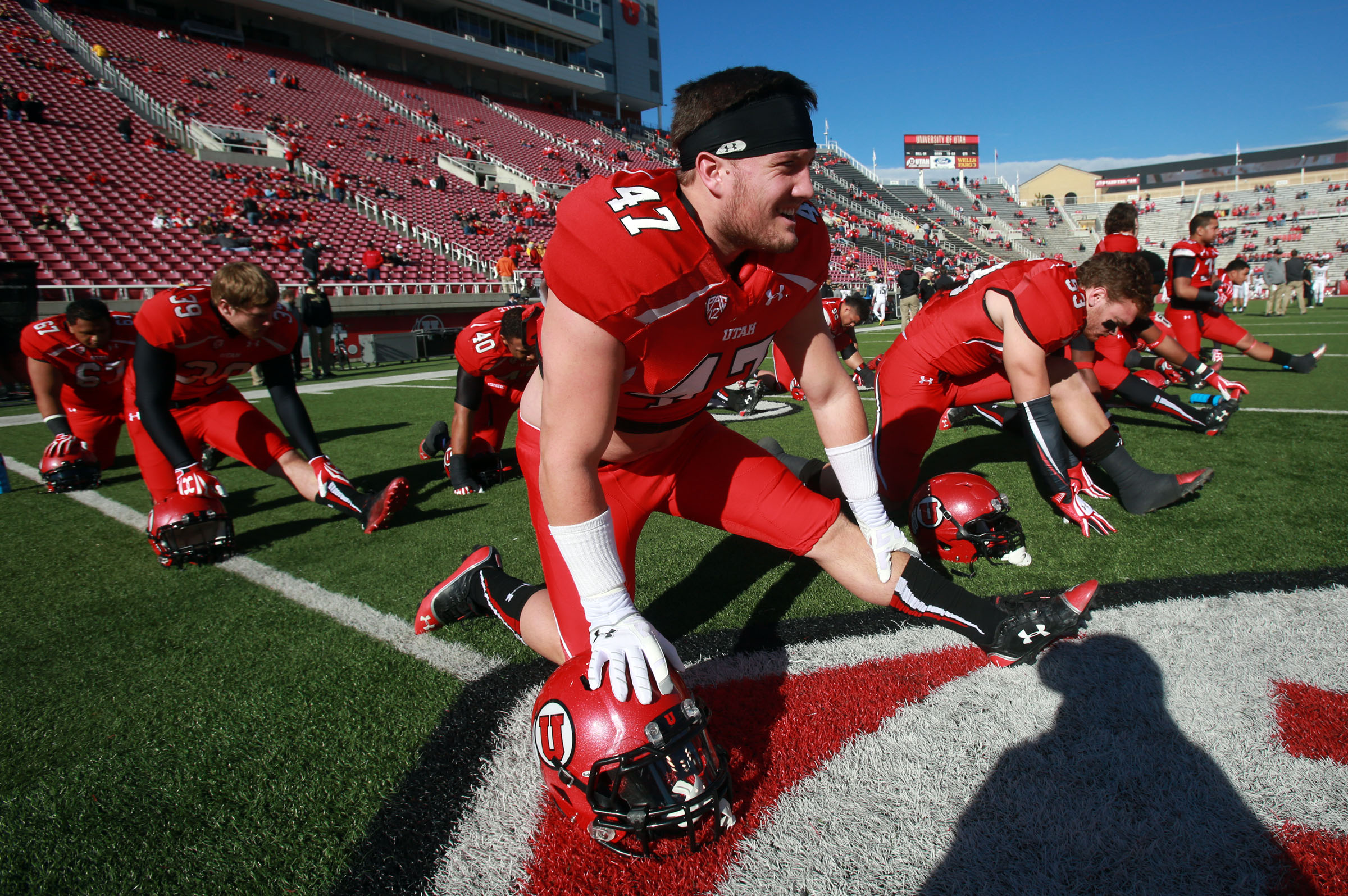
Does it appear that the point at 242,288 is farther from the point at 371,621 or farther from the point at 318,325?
the point at 318,325

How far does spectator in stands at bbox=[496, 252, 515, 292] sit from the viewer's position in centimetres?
2281

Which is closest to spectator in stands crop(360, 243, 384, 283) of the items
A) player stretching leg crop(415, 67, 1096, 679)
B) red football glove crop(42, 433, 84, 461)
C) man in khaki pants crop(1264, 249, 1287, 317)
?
red football glove crop(42, 433, 84, 461)

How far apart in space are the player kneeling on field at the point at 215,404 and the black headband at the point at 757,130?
3.46 meters

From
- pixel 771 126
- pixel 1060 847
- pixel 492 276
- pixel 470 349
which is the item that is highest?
pixel 492 276

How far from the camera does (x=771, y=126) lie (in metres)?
1.82

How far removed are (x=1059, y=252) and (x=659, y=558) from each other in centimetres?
5271

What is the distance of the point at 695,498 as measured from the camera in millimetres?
2529

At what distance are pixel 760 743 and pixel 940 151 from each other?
65.5 meters

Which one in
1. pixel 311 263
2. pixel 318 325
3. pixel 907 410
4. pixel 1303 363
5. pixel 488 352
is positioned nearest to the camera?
pixel 907 410

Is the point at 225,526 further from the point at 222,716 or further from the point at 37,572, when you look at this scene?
the point at 222,716

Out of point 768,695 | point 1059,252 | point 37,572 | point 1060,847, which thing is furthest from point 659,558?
point 1059,252

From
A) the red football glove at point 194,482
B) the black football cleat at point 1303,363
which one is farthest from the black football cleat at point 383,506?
the black football cleat at point 1303,363

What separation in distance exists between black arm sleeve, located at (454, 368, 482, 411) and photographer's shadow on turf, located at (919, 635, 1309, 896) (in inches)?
182

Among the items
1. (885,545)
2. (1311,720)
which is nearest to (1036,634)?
(885,545)
